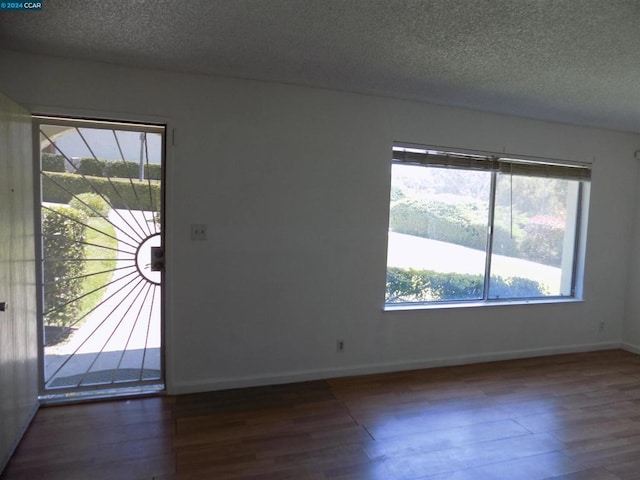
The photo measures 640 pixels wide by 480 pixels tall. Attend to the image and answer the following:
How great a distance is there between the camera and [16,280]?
2207 millimetres

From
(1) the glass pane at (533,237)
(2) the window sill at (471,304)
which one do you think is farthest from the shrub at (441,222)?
(2) the window sill at (471,304)

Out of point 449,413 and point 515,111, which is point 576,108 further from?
point 449,413

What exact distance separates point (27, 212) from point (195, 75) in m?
1.46

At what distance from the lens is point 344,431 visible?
8.07 ft

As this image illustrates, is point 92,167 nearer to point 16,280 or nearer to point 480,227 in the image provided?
point 16,280

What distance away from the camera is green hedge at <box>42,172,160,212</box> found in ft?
8.91

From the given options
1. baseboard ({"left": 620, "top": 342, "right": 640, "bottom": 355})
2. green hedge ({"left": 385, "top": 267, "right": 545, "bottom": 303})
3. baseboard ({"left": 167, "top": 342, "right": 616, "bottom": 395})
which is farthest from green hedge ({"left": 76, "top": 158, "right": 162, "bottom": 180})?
baseboard ({"left": 620, "top": 342, "right": 640, "bottom": 355})

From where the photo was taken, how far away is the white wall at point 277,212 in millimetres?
2736

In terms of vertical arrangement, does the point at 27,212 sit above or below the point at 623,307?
above

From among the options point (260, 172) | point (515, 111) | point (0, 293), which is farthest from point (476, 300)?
point (0, 293)

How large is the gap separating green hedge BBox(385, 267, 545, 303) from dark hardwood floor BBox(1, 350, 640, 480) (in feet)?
2.48

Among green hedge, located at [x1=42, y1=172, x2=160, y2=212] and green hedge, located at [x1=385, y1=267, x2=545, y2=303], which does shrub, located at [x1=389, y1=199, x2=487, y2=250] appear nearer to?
green hedge, located at [x1=385, y1=267, x2=545, y2=303]

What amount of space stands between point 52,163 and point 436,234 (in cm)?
319

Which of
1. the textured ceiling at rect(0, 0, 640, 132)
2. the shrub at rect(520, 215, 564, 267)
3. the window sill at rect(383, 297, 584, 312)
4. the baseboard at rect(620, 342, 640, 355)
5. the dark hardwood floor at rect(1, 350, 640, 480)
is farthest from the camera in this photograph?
the baseboard at rect(620, 342, 640, 355)
